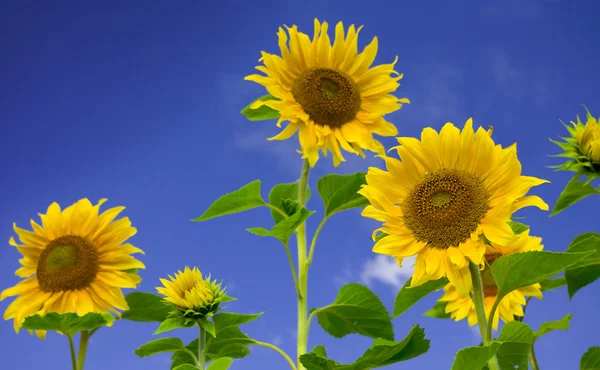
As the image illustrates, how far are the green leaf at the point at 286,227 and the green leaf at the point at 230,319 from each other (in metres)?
0.43

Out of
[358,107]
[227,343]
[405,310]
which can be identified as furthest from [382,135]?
[227,343]

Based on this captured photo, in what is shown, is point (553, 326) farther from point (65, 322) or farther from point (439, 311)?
point (65, 322)

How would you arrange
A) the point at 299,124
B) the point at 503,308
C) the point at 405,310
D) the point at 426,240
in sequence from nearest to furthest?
the point at 426,240
the point at 405,310
the point at 503,308
the point at 299,124

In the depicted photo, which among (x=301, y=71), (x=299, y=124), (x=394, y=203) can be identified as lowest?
(x=394, y=203)

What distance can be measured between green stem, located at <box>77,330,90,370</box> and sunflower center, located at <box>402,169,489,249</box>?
6.87 ft

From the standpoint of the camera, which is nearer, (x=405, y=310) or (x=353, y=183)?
(x=405, y=310)

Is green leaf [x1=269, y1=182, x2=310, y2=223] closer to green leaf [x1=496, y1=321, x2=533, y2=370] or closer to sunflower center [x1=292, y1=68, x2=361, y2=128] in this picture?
sunflower center [x1=292, y1=68, x2=361, y2=128]

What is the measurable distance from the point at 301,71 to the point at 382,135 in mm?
622

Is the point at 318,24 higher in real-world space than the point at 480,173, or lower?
higher

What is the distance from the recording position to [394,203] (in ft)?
8.95

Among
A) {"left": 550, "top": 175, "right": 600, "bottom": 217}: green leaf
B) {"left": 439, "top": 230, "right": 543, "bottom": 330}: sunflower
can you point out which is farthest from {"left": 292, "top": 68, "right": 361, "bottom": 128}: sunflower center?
{"left": 550, "top": 175, "right": 600, "bottom": 217}: green leaf

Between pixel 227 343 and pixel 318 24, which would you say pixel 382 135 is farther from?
pixel 227 343

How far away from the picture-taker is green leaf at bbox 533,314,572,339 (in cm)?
366

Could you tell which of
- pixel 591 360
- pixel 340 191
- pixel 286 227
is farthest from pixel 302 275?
pixel 591 360
